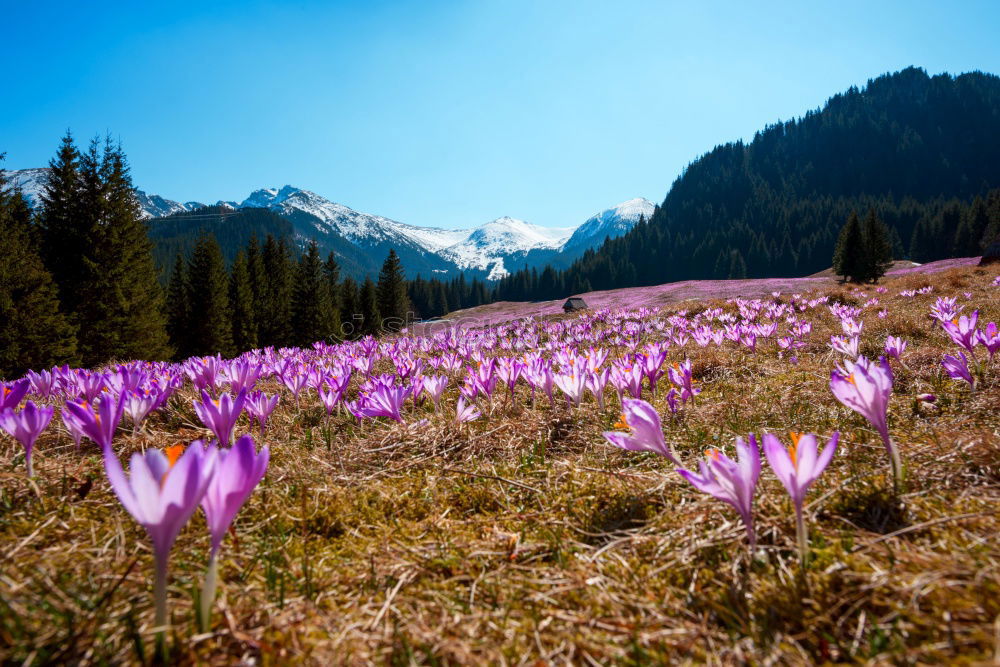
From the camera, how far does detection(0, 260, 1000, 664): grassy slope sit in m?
0.91

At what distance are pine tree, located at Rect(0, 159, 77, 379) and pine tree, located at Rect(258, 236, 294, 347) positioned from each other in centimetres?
2087

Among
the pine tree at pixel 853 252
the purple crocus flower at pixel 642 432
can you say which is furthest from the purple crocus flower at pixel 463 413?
the pine tree at pixel 853 252

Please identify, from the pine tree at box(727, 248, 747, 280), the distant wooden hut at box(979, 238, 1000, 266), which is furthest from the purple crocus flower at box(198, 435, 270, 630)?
the pine tree at box(727, 248, 747, 280)

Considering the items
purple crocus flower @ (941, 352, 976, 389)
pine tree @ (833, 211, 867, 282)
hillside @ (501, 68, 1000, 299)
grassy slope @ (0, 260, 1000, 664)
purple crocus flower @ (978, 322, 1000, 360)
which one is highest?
hillside @ (501, 68, 1000, 299)

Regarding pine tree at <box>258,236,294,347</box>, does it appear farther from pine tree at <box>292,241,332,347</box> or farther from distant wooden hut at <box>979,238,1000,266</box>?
distant wooden hut at <box>979,238,1000,266</box>

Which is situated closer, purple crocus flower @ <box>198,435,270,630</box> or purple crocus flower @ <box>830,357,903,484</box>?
purple crocus flower @ <box>198,435,270,630</box>

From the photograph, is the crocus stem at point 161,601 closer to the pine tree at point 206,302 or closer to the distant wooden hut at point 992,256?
the distant wooden hut at point 992,256

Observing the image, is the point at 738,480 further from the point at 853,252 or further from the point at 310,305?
the point at 853,252

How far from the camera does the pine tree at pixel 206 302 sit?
105 ft

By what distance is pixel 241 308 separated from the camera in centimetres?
3656

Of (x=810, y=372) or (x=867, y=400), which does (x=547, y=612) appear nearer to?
(x=867, y=400)

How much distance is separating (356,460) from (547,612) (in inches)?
54.8

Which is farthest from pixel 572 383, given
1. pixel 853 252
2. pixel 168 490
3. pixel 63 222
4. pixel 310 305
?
pixel 853 252

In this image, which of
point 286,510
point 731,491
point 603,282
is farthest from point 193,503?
point 603,282
